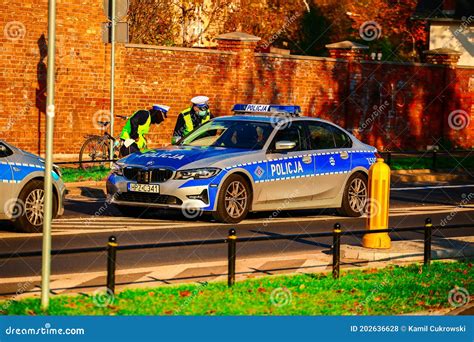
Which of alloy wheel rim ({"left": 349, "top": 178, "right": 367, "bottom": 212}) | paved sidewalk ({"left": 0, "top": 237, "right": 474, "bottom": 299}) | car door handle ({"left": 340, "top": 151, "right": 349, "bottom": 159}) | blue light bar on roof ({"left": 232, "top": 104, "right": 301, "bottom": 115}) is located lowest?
paved sidewalk ({"left": 0, "top": 237, "right": 474, "bottom": 299})

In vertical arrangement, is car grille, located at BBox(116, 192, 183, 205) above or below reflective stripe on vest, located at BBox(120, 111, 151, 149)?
below

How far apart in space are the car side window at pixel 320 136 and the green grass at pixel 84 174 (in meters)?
5.98

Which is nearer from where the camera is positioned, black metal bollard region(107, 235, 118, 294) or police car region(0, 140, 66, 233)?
black metal bollard region(107, 235, 118, 294)

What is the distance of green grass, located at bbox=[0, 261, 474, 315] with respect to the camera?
1145cm

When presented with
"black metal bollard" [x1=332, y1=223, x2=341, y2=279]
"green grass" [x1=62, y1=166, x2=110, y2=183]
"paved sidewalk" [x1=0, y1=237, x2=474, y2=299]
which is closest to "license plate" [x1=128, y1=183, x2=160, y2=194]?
"paved sidewalk" [x1=0, y1=237, x2=474, y2=299]

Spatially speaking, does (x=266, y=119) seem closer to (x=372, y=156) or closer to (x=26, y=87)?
(x=372, y=156)

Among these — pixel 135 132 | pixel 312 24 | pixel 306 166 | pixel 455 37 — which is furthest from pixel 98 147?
pixel 455 37

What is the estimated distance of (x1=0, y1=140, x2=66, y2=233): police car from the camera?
16.8 meters

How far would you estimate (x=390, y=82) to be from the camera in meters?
39.5

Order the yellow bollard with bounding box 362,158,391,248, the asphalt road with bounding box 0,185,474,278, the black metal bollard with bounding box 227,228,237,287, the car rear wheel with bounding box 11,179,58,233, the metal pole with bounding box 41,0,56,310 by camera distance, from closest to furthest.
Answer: the metal pole with bounding box 41,0,56,310, the black metal bollard with bounding box 227,228,237,287, the asphalt road with bounding box 0,185,474,278, the yellow bollard with bounding box 362,158,391,248, the car rear wheel with bounding box 11,179,58,233

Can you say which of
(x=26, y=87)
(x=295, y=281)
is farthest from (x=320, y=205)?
(x=26, y=87)

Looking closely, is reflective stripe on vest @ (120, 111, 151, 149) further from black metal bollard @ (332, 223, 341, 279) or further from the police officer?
black metal bollard @ (332, 223, 341, 279)

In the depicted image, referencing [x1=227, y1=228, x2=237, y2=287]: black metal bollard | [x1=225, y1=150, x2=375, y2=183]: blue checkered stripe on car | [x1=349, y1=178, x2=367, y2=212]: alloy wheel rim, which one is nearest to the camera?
[x1=227, y1=228, x2=237, y2=287]: black metal bollard

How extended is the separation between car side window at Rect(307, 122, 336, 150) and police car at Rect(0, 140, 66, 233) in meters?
5.01
